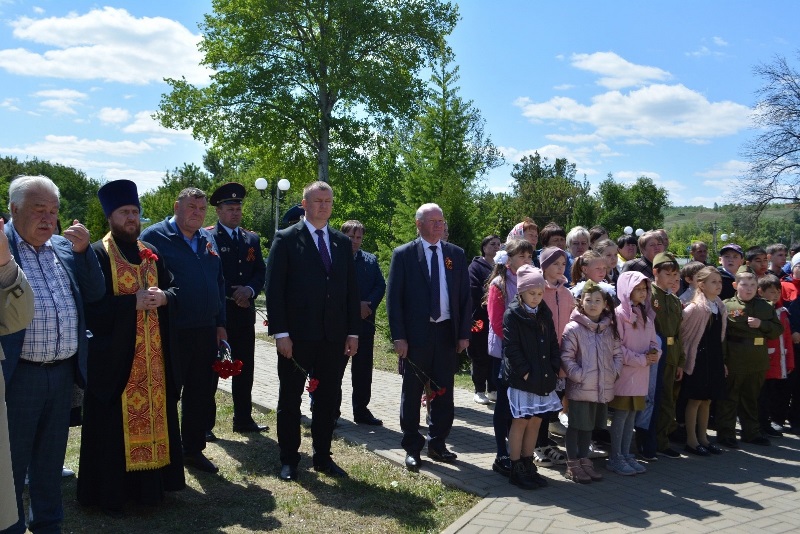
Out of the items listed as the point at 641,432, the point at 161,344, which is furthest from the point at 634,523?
the point at 161,344

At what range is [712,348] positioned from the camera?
7.18 m

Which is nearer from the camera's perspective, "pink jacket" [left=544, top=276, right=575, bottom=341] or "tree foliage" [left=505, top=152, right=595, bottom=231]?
"pink jacket" [left=544, top=276, right=575, bottom=341]

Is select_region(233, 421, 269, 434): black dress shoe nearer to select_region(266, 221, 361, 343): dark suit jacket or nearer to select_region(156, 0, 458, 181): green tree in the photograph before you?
select_region(266, 221, 361, 343): dark suit jacket

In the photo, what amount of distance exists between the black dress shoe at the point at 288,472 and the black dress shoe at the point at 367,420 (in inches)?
75.6

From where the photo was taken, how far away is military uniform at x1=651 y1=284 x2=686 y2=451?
22.2 ft

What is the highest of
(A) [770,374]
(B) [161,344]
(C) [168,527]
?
(B) [161,344]

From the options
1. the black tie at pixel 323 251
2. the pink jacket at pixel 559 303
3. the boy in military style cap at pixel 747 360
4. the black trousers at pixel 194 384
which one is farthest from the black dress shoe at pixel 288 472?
the boy in military style cap at pixel 747 360

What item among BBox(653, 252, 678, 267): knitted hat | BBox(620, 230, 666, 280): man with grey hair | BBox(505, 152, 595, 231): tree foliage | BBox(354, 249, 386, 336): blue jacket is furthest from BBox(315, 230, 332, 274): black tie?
BBox(505, 152, 595, 231): tree foliage

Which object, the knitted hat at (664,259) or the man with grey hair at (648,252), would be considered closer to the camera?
the knitted hat at (664,259)

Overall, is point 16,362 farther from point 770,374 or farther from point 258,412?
point 770,374

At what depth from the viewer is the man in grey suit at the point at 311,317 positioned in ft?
18.8

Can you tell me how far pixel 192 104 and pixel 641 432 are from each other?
2627 cm

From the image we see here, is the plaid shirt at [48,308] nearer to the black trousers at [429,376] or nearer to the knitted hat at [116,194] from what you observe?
the knitted hat at [116,194]

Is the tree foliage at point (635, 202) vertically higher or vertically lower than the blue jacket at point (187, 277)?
higher
